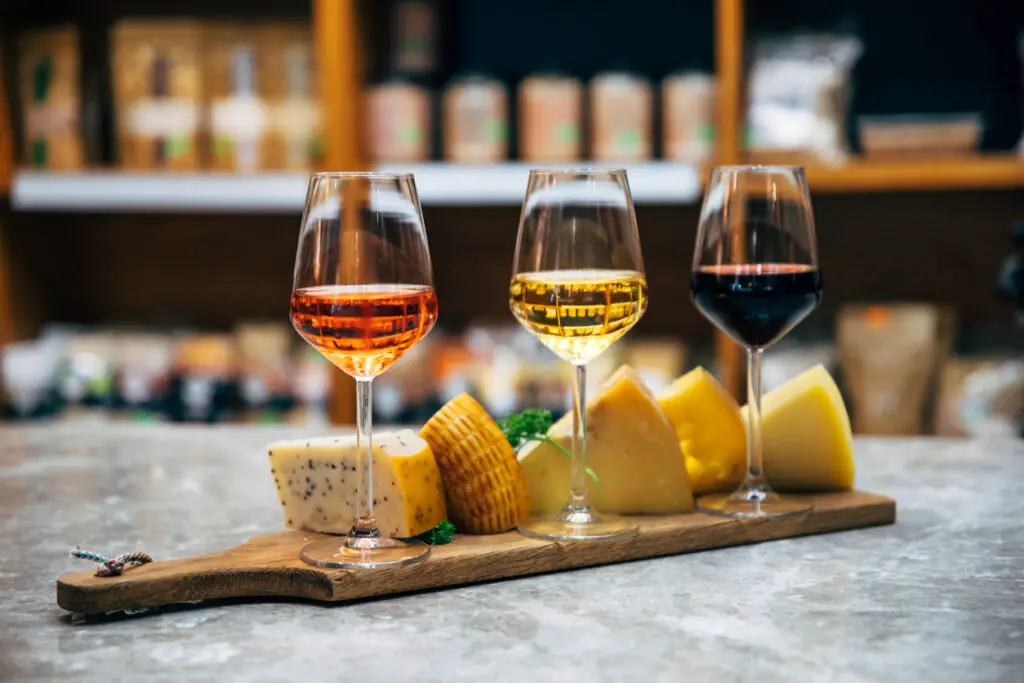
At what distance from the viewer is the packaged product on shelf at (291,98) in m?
2.35

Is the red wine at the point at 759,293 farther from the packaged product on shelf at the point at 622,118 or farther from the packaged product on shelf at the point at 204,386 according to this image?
the packaged product on shelf at the point at 204,386

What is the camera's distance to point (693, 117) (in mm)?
2180

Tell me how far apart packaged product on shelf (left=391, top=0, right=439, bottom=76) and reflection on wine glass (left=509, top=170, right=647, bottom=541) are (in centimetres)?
157

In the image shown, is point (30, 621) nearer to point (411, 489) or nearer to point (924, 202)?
point (411, 489)

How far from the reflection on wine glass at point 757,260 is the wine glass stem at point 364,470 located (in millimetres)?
280

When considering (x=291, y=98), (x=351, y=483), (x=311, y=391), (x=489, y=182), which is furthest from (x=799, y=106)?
(x=351, y=483)

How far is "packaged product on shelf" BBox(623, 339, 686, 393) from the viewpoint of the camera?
7.43 ft

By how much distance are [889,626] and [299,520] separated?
1.37 feet

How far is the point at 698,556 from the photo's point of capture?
33.9 inches

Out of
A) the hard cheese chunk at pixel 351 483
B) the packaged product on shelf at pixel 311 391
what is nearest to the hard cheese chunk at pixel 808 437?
the hard cheese chunk at pixel 351 483

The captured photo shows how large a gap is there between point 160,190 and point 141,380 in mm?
384

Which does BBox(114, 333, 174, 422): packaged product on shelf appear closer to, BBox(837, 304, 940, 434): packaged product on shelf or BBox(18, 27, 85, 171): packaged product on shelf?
BBox(18, 27, 85, 171): packaged product on shelf

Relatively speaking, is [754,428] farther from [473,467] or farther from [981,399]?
[981,399]

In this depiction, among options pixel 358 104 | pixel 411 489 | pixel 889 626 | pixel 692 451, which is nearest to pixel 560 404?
pixel 358 104
